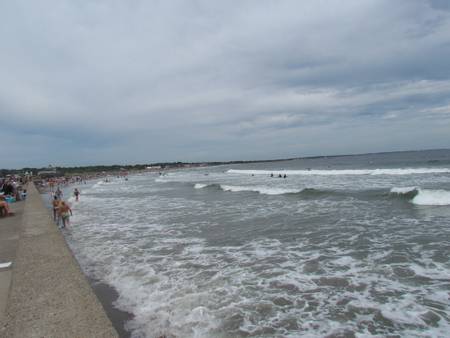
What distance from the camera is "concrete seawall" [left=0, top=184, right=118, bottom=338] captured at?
3.82 meters

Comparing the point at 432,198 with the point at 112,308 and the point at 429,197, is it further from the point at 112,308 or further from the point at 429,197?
the point at 112,308

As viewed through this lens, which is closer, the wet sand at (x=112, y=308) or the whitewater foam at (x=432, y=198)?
the wet sand at (x=112, y=308)

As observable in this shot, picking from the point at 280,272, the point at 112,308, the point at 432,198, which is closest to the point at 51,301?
the point at 112,308

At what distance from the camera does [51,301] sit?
15.1 feet

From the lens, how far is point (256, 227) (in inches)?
470

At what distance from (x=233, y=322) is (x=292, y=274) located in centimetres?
239

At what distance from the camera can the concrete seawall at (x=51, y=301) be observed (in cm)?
382

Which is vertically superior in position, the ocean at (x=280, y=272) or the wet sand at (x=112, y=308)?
the wet sand at (x=112, y=308)

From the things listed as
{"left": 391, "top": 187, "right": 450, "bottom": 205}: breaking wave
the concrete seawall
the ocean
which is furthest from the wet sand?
{"left": 391, "top": 187, "right": 450, "bottom": 205}: breaking wave

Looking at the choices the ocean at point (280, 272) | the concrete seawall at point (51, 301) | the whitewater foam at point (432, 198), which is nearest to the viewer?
the concrete seawall at point (51, 301)

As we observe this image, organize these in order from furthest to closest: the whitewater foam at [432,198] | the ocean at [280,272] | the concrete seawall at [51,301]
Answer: the whitewater foam at [432,198] → the ocean at [280,272] → the concrete seawall at [51,301]

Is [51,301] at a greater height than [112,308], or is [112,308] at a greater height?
[51,301]

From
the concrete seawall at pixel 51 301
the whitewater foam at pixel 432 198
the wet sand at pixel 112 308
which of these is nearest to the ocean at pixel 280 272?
the wet sand at pixel 112 308

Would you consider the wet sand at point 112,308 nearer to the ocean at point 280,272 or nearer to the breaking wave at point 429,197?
the ocean at point 280,272
